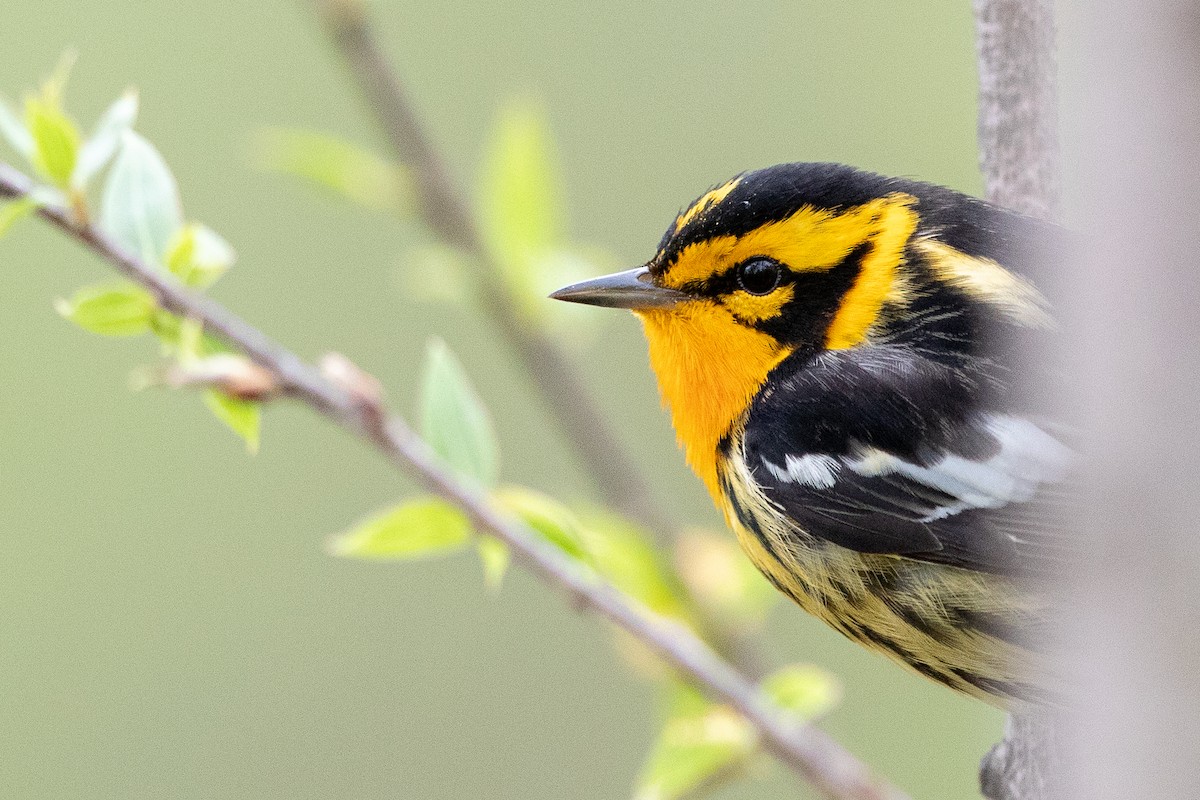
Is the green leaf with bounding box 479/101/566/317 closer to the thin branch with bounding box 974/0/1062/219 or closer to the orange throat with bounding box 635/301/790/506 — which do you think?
the orange throat with bounding box 635/301/790/506

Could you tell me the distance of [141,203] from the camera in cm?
172

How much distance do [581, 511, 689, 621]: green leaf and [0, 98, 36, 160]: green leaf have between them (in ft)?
3.37

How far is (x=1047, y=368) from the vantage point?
0.98m

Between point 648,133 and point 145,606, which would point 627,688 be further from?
point 648,133

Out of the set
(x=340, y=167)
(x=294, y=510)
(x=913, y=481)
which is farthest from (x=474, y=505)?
(x=294, y=510)

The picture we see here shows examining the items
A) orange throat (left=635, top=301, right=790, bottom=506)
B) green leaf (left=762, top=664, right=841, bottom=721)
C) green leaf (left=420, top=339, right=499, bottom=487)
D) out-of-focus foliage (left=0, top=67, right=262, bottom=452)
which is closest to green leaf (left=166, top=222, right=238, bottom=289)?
out-of-focus foliage (left=0, top=67, right=262, bottom=452)

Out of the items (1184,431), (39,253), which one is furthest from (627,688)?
(1184,431)

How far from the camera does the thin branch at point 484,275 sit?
220cm

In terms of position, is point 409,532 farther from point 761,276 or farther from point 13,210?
point 761,276

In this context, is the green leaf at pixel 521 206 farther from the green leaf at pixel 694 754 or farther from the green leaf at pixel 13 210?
the green leaf at pixel 13 210

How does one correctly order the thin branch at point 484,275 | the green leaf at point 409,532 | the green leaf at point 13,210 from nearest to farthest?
the green leaf at point 13,210
the green leaf at point 409,532
the thin branch at point 484,275

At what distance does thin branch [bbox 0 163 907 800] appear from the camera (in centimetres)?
165

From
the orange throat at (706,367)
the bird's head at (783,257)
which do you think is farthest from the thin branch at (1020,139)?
the orange throat at (706,367)

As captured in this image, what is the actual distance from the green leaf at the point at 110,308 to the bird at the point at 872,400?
0.82m
